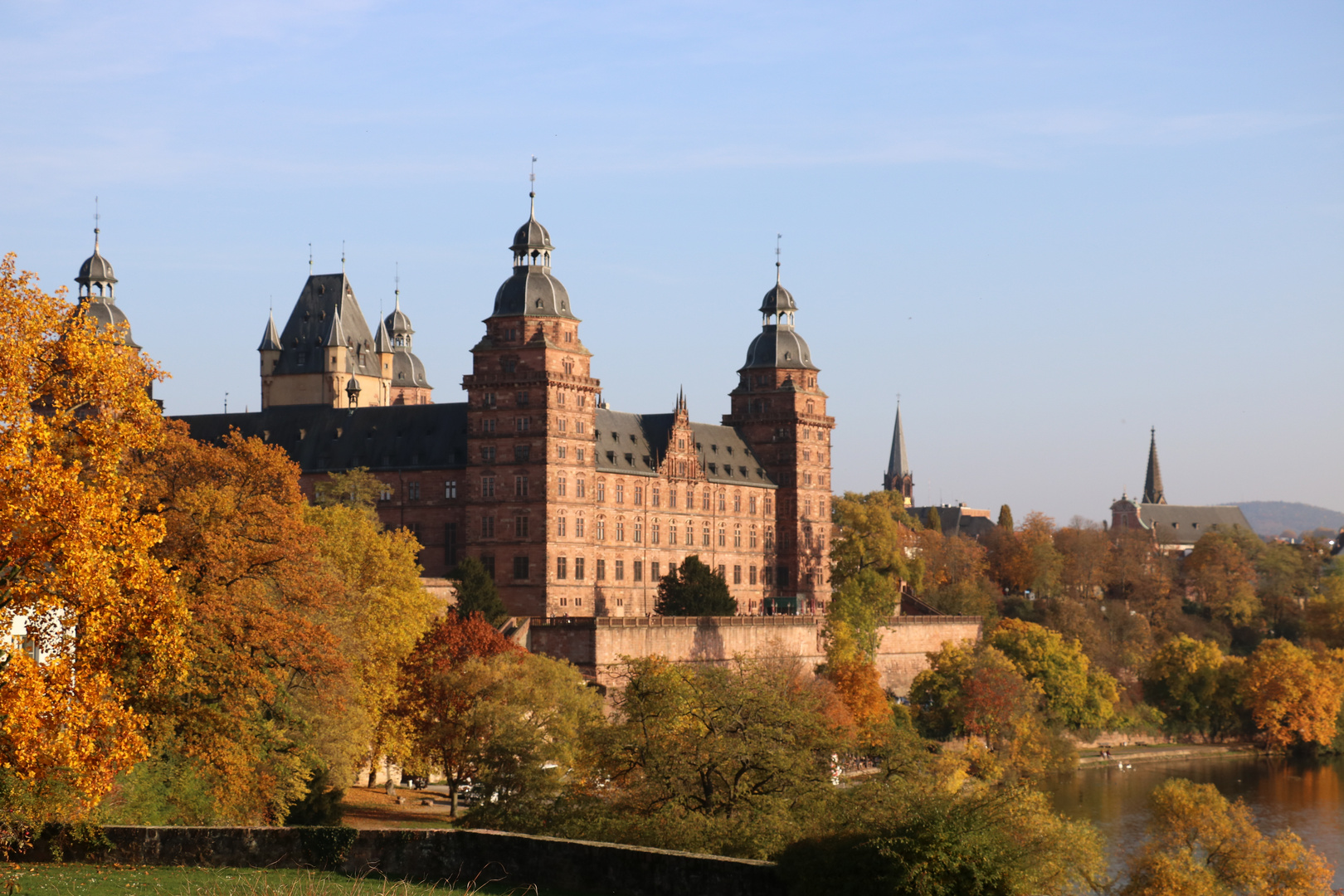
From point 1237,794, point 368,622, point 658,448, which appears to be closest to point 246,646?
point 368,622

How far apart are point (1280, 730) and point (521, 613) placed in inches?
1924

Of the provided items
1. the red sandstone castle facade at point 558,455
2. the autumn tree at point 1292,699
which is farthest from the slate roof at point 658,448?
the autumn tree at point 1292,699

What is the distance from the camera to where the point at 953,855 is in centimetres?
2511

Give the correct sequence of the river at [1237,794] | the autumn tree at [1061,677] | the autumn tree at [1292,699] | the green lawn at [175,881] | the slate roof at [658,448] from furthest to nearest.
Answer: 1. the autumn tree at [1292,699]
2. the slate roof at [658,448]
3. the autumn tree at [1061,677]
4. the river at [1237,794]
5. the green lawn at [175,881]

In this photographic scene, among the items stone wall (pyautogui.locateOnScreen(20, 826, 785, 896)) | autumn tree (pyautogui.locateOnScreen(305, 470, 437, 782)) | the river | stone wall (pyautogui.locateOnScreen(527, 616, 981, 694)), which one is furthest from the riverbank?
stone wall (pyautogui.locateOnScreen(20, 826, 785, 896))

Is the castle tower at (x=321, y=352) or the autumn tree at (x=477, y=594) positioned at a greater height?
the castle tower at (x=321, y=352)

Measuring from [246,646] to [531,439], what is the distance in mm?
53183

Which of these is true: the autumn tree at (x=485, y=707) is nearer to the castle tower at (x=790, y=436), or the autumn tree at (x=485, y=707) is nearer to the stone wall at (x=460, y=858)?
the stone wall at (x=460, y=858)

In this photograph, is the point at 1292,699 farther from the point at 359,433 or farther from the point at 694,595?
the point at 359,433

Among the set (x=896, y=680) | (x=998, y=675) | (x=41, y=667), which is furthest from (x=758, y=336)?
(x=41, y=667)

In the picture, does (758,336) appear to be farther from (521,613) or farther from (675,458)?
(521,613)

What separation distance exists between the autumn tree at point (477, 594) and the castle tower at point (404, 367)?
66.4 m

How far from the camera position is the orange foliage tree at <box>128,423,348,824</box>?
1587 inches

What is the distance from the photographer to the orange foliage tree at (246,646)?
40312 millimetres
